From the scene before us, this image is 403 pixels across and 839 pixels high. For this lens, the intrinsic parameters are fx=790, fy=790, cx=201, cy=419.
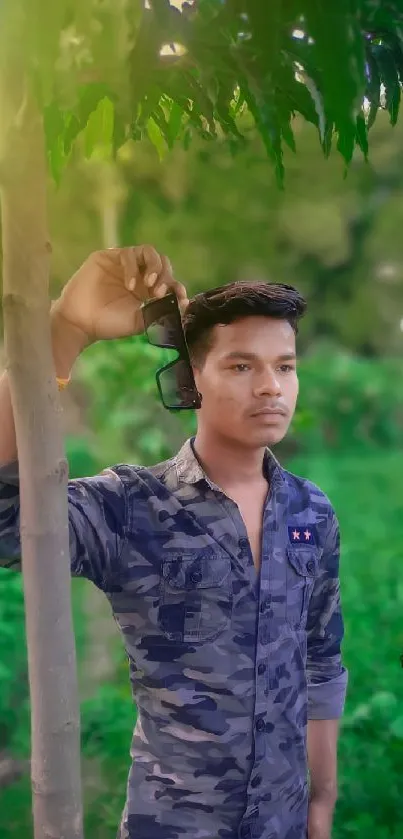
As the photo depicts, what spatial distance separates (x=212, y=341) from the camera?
2.62 ft

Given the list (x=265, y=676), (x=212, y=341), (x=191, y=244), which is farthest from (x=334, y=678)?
(x=191, y=244)

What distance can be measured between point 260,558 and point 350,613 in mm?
675

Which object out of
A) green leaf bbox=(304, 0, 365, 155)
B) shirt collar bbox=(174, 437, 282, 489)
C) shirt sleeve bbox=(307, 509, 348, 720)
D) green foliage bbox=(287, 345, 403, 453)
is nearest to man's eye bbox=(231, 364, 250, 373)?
shirt collar bbox=(174, 437, 282, 489)

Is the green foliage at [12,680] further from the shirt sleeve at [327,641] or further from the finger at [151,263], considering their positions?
the finger at [151,263]

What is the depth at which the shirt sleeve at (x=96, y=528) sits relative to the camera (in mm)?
712

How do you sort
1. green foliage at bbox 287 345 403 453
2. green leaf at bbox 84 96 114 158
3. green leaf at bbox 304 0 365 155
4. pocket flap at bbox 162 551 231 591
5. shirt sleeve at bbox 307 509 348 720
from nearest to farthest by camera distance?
green leaf at bbox 304 0 365 155 → green leaf at bbox 84 96 114 158 → pocket flap at bbox 162 551 231 591 → shirt sleeve at bbox 307 509 348 720 → green foliage at bbox 287 345 403 453

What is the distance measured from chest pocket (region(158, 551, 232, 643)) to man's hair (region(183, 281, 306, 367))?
0.21m

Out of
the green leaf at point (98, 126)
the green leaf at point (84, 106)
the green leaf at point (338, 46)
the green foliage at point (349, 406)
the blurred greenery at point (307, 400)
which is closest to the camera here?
the green leaf at point (338, 46)

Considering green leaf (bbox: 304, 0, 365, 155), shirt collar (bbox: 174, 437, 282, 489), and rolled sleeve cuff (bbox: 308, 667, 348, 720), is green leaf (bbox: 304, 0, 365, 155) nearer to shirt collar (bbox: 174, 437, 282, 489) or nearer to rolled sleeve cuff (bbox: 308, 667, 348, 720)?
shirt collar (bbox: 174, 437, 282, 489)

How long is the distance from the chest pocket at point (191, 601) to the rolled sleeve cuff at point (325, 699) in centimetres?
24

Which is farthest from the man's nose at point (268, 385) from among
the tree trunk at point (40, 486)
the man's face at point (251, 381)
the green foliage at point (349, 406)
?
the green foliage at point (349, 406)

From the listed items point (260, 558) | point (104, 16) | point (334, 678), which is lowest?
point (334, 678)

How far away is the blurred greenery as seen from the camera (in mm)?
1214

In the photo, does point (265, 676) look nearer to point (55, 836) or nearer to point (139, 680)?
point (139, 680)
